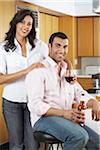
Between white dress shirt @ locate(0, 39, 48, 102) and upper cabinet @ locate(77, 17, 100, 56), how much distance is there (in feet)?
11.9

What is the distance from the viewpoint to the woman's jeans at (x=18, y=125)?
6.56ft

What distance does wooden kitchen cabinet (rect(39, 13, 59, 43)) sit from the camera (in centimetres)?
450

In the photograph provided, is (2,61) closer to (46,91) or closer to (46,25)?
(46,91)

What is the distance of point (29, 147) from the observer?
83.4 inches

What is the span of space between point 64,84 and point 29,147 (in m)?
0.61

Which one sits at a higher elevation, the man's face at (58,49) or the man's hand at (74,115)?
the man's face at (58,49)

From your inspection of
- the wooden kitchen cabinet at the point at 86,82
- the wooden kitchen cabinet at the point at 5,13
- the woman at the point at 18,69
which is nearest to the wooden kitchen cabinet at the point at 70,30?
the wooden kitchen cabinet at the point at 86,82

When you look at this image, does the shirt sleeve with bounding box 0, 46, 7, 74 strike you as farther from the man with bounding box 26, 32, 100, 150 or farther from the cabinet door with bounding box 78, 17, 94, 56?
the cabinet door with bounding box 78, 17, 94, 56

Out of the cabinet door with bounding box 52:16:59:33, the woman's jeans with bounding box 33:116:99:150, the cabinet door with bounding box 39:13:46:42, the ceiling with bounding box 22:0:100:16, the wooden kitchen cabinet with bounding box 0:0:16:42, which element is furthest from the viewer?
the cabinet door with bounding box 52:16:59:33

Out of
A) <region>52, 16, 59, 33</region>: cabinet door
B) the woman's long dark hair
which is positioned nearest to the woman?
the woman's long dark hair

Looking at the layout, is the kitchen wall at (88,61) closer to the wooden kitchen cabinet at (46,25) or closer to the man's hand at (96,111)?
the wooden kitchen cabinet at (46,25)

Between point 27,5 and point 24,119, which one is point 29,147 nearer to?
point 24,119

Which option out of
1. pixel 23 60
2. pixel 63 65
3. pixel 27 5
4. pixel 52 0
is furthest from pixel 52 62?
pixel 52 0

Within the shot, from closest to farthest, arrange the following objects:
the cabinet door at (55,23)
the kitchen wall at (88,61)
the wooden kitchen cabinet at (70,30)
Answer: the cabinet door at (55,23) < the wooden kitchen cabinet at (70,30) < the kitchen wall at (88,61)
